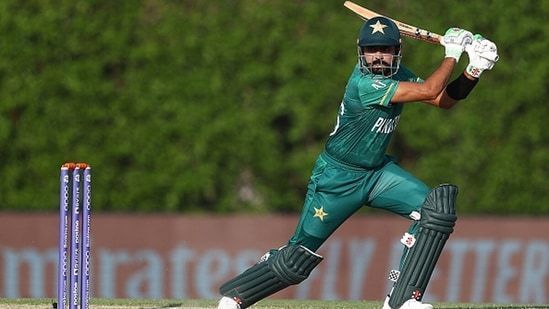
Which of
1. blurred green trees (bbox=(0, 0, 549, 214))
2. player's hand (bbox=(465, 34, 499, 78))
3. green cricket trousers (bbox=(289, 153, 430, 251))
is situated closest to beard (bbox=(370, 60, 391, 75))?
player's hand (bbox=(465, 34, 499, 78))

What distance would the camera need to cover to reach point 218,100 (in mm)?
12531

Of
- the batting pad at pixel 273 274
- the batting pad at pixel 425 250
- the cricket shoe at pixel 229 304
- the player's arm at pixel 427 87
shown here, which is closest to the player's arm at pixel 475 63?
the player's arm at pixel 427 87

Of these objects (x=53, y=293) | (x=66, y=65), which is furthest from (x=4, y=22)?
(x=53, y=293)

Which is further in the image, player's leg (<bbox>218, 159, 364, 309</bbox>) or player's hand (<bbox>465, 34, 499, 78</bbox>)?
player's leg (<bbox>218, 159, 364, 309</bbox>)

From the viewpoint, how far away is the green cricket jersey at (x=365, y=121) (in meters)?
6.91

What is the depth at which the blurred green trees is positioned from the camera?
41.0ft

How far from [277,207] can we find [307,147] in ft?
2.03

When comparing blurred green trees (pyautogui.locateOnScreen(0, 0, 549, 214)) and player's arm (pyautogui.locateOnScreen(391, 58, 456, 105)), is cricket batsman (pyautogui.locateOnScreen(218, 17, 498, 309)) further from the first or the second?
blurred green trees (pyautogui.locateOnScreen(0, 0, 549, 214))

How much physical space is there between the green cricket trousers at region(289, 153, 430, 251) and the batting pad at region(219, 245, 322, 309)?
8 cm

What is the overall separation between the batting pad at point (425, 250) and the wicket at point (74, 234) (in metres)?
1.53

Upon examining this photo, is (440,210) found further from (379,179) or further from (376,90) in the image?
(376,90)

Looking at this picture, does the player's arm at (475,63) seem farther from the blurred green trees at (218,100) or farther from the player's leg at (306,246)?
the blurred green trees at (218,100)

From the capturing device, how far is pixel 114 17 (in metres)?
12.6

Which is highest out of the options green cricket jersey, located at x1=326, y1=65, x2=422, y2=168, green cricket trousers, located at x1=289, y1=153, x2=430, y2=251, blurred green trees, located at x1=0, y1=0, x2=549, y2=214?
blurred green trees, located at x1=0, y1=0, x2=549, y2=214
